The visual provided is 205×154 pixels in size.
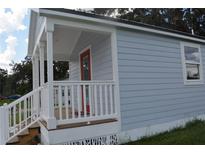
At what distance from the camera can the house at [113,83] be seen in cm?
424

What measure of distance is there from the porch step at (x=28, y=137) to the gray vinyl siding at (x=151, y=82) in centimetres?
224

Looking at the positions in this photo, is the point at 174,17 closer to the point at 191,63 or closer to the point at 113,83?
the point at 191,63

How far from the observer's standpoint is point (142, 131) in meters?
5.34

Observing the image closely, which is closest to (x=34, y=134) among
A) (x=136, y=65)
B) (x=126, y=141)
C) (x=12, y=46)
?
(x=126, y=141)

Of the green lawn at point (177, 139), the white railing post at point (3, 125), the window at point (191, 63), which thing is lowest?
the green lawn at point (177, 139)

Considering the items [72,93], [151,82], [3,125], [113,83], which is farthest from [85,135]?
[151,82]

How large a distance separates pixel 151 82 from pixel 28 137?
3.58m

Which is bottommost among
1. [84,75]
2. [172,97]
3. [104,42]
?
[172,97]

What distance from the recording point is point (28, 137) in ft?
16.1

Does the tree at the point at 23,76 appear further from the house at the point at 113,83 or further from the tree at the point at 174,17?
the house at the point at 113,83

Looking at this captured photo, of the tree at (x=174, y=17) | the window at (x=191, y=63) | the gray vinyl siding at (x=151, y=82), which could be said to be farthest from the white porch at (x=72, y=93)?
the tree at (x=174, y=17)
